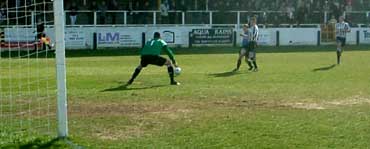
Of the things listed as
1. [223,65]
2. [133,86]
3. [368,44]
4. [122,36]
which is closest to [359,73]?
[223,65]

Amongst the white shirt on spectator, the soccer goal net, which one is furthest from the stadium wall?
the soccer goal net

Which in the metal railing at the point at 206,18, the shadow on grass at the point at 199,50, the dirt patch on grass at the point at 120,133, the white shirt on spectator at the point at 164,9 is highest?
the white shirt on spectator at the point at 164,9

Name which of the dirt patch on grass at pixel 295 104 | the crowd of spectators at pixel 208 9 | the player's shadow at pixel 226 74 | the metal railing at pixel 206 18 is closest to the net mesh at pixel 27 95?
the dirt patch on grass at pixel 295 104

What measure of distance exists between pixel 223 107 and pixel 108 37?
21753mm

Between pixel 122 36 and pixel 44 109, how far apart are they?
21656 mm

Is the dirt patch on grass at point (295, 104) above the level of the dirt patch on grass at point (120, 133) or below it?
above

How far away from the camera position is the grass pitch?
1020 cm

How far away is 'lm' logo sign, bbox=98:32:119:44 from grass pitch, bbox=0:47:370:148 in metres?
10.5

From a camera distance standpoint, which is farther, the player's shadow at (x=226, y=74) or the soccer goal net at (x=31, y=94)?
the player's shadow at (x=226, y=74)

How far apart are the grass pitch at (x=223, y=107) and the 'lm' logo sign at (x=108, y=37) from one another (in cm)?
1046

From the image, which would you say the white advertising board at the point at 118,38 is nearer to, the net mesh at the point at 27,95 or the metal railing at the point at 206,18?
the metal railing at the point at 206,18

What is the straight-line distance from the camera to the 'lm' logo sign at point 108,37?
1356 inches

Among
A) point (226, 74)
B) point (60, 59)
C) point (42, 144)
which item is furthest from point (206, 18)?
point (42, 144)

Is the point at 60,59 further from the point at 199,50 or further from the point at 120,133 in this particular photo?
the point at 199,50
